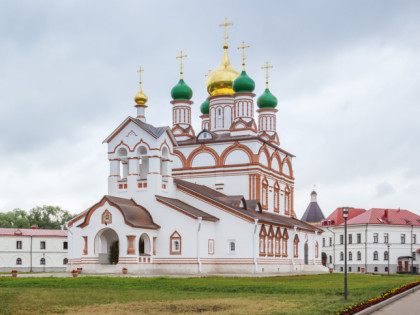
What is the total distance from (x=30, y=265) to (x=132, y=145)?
2570 centimetres

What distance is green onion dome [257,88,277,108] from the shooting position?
44.7 meters

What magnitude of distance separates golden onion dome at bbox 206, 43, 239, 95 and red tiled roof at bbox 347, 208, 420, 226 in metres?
21.8

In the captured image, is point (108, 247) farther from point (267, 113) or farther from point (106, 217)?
point (267, 113)

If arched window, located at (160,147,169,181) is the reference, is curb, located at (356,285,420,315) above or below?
below

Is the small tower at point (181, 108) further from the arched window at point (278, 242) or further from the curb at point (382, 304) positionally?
the curb at point (382, 304)

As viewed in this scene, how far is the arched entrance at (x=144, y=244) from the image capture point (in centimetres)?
3100

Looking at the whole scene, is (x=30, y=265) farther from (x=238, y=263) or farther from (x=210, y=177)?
(x=238, y=263)

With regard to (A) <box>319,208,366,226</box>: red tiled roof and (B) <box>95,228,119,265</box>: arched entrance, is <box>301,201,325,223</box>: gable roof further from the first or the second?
(B) <box>95,228,119,265</box>: arched entrance

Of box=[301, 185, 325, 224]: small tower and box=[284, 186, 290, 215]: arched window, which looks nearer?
box=[284, 186, 290, 215]: arched window

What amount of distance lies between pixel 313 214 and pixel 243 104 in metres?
27.9

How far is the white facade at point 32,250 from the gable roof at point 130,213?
25112 mm

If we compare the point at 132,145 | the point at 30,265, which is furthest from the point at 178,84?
the point at 30,265

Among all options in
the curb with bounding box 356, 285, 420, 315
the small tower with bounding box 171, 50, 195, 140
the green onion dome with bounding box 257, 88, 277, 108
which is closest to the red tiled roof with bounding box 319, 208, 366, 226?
the green onion dome with bounding box 257, 88, 277, 108

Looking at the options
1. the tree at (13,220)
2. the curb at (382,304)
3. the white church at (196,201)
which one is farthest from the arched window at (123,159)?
the tree at (13,220)
